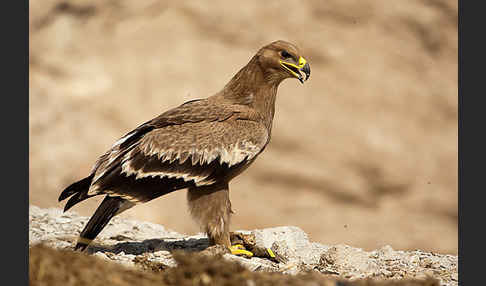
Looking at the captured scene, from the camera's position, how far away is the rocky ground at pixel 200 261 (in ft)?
12.3

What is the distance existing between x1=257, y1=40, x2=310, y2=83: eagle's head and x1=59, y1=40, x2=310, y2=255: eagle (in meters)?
0.01

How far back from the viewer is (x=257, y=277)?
12.9 ft

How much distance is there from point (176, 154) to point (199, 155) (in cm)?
23

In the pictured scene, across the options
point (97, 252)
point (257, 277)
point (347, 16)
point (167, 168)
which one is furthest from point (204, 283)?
point (347, 16)

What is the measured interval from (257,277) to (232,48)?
30.9 feet

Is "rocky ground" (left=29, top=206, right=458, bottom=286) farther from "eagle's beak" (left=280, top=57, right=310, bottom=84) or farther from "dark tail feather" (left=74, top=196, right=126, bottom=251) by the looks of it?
"eagle's beak" (left=280, top=57, right=310, bottom=84)

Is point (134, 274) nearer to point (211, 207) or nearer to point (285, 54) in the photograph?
point (211, 207)

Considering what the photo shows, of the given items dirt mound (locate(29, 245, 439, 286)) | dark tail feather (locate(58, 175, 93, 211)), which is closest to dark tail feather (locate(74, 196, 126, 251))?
dark tail feather (locate(58, 175, 93, 211))

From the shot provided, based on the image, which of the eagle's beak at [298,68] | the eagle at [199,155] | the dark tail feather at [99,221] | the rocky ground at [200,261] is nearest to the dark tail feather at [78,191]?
the eagle at [199,155]

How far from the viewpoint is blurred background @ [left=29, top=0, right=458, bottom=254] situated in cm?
1253

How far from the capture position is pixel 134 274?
12.9ft

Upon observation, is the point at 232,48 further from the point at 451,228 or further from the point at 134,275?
the point at 134,275

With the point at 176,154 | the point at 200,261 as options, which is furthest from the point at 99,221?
the point at 200,261

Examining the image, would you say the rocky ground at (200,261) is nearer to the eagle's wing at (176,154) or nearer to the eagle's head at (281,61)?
the eagle's wing at (176,154)
